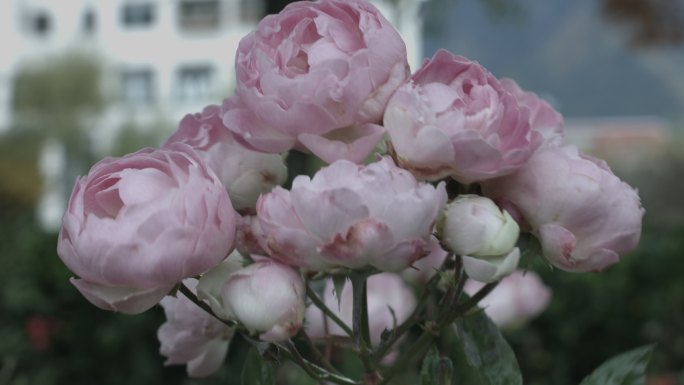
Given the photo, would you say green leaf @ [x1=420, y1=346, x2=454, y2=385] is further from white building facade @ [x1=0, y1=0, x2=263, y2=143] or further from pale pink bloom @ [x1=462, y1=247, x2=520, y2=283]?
white building facade @ [x1=0, y1=0, x2=263, y2=143]

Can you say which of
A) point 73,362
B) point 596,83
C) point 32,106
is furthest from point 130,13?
point 73,362

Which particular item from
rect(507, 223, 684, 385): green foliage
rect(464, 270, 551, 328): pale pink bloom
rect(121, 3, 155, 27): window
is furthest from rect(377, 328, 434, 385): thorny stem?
rect(121, 3, 155, 27): window

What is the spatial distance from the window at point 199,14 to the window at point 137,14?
1405 millimetres

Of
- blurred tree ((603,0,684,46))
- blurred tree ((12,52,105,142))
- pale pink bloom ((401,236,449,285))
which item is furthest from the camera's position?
blurred tree ((12,52,105,142))

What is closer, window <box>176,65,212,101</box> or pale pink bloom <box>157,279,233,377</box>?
pale pink bloom <box>157,279,233,377</box>

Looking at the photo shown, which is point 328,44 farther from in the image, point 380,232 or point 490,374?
point 490,374

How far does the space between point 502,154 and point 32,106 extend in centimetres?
2752

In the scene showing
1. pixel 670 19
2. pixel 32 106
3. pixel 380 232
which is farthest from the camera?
pixel 32 106

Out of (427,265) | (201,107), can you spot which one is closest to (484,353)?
(427,265)

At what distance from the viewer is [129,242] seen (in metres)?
0.46

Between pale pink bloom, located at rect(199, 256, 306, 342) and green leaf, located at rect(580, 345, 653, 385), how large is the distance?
20 centimetres

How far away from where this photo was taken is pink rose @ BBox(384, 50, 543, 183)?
1.60 feet

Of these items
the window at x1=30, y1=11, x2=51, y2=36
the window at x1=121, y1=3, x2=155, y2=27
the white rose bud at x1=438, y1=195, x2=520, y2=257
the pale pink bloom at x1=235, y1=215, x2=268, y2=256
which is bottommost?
the window at x1=30, y1=11, x2=51, y2=36

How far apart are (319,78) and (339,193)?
77 mm
